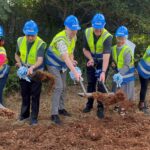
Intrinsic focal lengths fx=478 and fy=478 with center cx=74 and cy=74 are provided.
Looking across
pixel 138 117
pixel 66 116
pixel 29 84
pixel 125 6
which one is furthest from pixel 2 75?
pixel 125 6

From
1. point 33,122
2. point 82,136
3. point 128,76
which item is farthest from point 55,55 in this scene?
point 128,76

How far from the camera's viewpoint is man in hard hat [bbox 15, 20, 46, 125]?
293 inches

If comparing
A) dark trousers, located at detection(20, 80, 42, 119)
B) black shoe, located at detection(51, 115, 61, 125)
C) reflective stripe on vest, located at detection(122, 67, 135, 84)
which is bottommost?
black shoe, located at detection(51, 115, 61, 125)

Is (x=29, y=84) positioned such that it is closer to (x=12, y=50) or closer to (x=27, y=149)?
(x=27, y=149)

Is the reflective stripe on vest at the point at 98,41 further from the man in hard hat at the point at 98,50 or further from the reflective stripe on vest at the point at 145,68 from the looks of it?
the reflective stripe on vest at the point at 145,68

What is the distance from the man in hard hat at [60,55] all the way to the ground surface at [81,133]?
1.31ft

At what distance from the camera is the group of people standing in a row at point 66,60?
24.5 feet

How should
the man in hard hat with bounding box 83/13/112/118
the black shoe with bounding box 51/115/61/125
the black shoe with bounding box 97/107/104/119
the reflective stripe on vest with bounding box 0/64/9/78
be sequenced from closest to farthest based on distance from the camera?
1. the black shoe with bounding box 51/115/61/125
2. the man in hard hat with bounding box 83/13/112/118
3. the reflective stripe on vest with bounding box 0/64/9/78
4. the black shoe with bounding box 97/107/104/119

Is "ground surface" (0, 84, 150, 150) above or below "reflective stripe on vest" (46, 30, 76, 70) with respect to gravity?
below

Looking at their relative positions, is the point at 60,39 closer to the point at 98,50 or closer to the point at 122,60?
the point at 98,50

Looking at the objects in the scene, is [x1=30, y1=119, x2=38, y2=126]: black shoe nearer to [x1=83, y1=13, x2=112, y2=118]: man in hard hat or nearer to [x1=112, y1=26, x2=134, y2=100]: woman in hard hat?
[x1=83, y1=13, x2=112, y2=118]: man in hard hat

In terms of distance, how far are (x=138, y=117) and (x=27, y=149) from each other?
2.58 metres

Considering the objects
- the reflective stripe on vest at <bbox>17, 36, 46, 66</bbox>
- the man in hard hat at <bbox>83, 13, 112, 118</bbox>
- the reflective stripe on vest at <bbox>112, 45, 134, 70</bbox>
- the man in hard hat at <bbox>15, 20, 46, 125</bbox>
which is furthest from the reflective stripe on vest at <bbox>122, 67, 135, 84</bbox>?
the reflective stripe on vest at <bbox>17, 36, 46, 66</bbox>

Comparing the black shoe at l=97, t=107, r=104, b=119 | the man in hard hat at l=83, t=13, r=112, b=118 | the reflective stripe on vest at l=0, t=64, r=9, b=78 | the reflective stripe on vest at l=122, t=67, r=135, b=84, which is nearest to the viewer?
the man in hard hat at l=83, t=13, r=112, b=118
